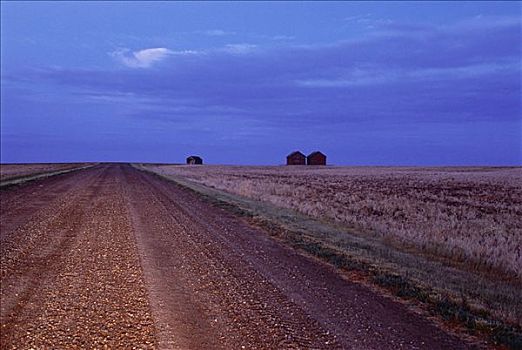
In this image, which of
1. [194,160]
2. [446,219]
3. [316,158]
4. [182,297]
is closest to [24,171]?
[446,219]

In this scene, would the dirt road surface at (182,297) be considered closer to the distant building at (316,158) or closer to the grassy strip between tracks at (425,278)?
the grassy strip between tracks at (425,278)

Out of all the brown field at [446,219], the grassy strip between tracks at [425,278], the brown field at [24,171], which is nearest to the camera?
the grassy strip between tracks at [425,278]

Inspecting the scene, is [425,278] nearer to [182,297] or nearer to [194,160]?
[182,297]

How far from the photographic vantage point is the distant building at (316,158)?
143m

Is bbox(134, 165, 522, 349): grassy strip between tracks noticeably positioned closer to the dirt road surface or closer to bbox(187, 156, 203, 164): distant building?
the dirt road surface

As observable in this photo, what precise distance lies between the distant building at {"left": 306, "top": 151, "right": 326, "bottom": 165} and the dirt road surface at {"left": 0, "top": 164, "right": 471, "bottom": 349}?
12847cm

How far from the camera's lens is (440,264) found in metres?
12.6

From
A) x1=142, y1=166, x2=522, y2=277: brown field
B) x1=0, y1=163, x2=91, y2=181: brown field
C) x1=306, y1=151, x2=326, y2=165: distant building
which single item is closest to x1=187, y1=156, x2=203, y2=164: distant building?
x1=306, y1=151, x2=326, y2=165: distant building

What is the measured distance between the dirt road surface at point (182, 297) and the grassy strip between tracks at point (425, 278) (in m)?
0.51

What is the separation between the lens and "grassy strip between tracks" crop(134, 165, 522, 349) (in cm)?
743

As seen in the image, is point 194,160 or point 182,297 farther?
point 194,160

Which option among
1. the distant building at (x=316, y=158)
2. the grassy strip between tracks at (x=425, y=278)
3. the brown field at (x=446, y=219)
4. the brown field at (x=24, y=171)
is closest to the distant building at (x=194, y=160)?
the distant building at (x=316, y=158)

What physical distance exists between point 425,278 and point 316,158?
13342 cm

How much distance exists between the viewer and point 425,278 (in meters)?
10.2
